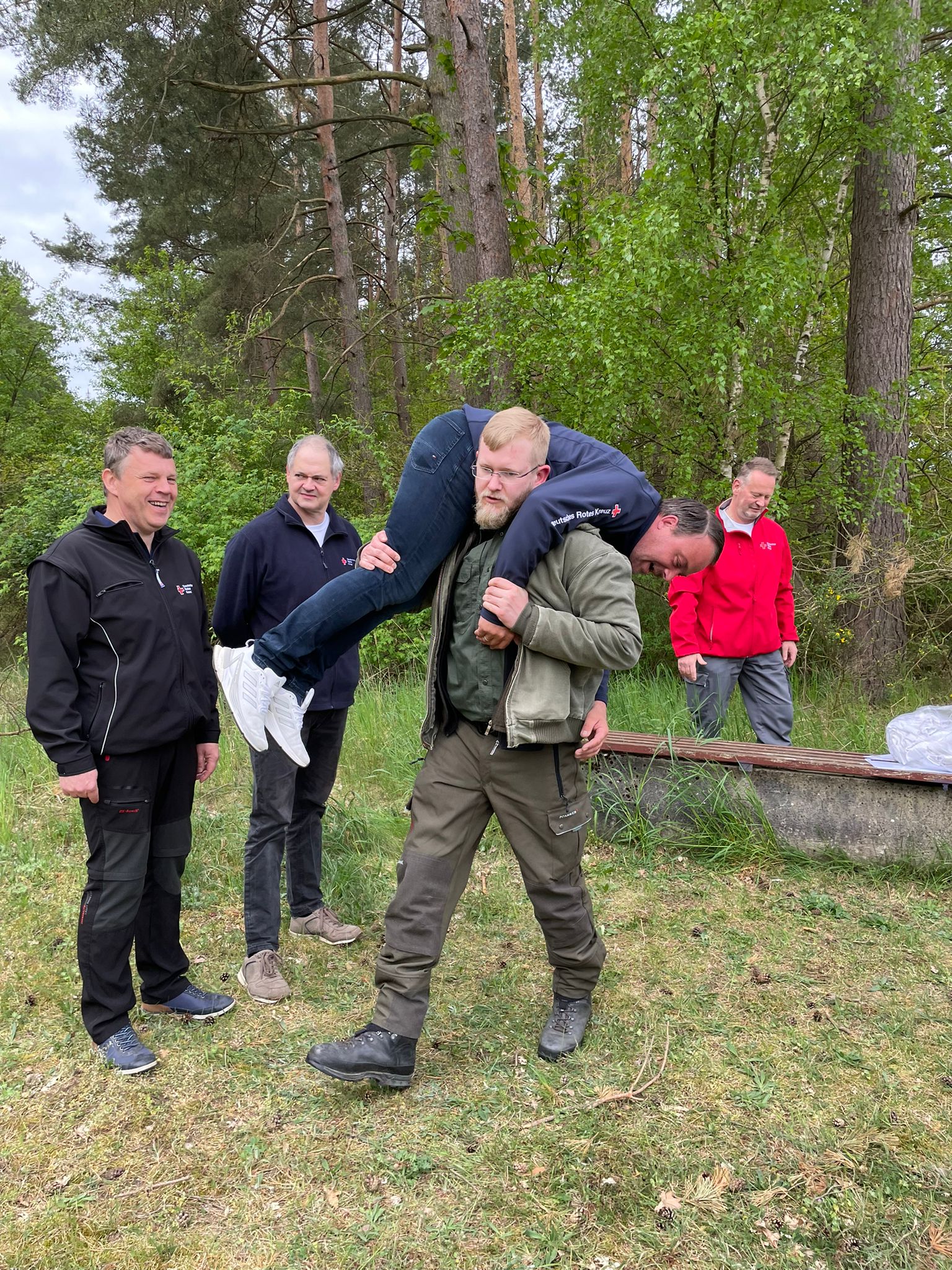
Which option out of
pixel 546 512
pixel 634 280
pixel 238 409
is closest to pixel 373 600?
pixel 546 512

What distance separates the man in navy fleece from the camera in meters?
2.71

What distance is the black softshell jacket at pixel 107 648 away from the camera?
2797 mm

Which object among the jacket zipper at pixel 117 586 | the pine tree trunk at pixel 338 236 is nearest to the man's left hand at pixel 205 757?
the jacket zipper at pixel 117 586

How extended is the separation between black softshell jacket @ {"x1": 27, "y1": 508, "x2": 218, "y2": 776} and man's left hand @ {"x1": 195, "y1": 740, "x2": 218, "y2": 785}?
0.47 feet

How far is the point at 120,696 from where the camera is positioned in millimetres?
2920

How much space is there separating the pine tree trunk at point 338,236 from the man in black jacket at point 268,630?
9474mm

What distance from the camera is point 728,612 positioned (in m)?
5.11

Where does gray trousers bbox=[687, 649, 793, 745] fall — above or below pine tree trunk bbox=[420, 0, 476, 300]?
below

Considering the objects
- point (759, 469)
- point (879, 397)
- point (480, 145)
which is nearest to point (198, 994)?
point (759, 469)

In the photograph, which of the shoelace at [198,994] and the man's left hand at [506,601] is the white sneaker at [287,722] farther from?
the shoelace at [198,994]

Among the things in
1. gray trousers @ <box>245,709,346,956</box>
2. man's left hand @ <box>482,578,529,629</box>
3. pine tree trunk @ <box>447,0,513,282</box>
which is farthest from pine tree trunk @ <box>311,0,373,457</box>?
man's left hand @ <box>482,578,529,629</box>

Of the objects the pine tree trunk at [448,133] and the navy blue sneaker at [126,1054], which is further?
the pine tree trunk at [448,133]

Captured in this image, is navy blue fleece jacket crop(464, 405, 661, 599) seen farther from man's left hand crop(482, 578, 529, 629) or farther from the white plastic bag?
the white plastic bag

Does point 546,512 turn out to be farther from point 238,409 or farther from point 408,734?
point 238,409
